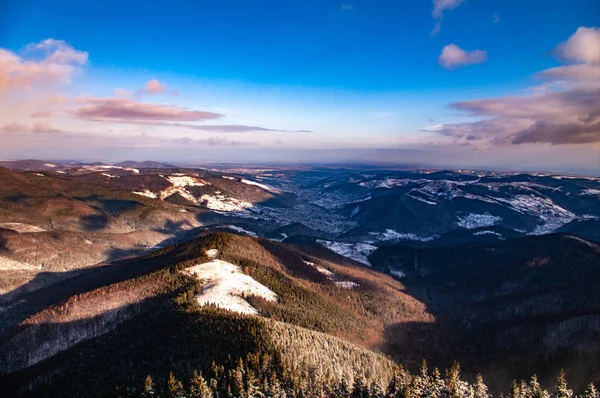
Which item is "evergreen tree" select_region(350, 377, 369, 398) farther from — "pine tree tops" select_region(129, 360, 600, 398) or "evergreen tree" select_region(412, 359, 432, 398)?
"evergreen tree" select_region(412, 359, 432, 398)

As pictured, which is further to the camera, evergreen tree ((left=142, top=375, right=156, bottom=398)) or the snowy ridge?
the snowy ridge

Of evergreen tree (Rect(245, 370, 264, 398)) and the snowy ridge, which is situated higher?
evergreen tree (Rect(245, 370, 264, 398))

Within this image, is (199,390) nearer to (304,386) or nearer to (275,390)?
(275,390)

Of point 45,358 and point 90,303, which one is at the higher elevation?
point 90,303

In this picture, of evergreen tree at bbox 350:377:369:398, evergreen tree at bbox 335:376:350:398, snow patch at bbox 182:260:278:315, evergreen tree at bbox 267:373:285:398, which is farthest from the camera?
snow patch at bbox 182:260:278:315

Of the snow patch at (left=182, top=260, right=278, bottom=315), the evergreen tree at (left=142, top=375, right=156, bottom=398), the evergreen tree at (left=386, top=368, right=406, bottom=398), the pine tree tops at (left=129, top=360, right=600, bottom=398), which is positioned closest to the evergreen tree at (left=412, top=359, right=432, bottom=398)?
the pine tree tops at (left=129, top=360, right=600, bottom=398)

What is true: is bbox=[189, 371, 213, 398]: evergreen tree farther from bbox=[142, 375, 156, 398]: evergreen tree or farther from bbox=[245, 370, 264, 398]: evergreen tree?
bbox=[142, 375, 156, 398]: evergreen tree

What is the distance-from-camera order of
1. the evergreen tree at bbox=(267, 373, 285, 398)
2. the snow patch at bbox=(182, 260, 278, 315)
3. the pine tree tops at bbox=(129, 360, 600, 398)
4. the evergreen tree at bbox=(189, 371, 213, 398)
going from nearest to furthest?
the pine tree tops at bbox=(129, 360, 600, 398), the evergreen tree at bbox=(189, 371, 213, 398), the evergreen tree at bbox=(267, 373, 285, 398), the snow patch at bbox=(182, 260, 278, 315)

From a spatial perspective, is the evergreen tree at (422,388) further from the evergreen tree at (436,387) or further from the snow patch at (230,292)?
the snow patch at (230,292)

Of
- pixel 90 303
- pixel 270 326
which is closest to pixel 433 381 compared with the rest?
pixel 270 326

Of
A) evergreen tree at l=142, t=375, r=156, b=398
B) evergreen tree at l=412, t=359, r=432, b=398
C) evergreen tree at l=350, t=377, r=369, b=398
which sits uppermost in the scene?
evergreen tree at l=412, t=359, r=432, b=398

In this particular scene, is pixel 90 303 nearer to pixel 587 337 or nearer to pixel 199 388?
pixel 199 388
